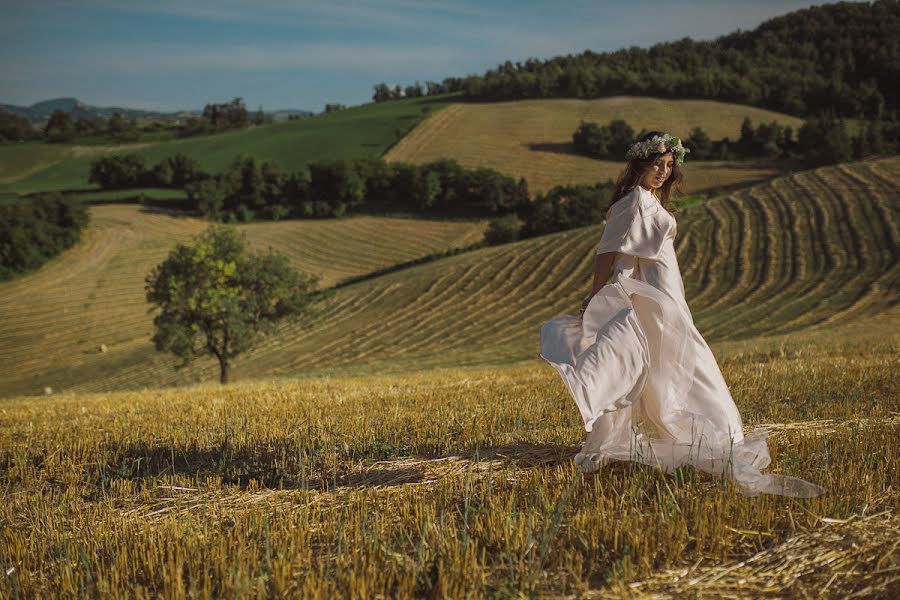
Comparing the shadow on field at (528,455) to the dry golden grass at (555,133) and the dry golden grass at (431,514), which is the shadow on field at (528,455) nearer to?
the dry golden grass at (431,514)

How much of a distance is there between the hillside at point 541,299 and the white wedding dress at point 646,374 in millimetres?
20207

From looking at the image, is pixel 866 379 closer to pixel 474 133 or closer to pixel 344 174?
pixel 344 174

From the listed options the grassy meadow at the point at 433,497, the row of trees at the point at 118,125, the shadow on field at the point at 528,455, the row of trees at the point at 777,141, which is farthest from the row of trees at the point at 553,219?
the row of trees at the point at 118,125

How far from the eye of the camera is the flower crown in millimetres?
6281

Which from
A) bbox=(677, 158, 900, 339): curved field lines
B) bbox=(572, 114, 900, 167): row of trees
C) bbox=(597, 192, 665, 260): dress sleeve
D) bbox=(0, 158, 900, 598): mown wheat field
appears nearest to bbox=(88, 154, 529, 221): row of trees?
bbox=(572, 114, 900, 167): row of trees

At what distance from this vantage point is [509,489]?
5223 mm

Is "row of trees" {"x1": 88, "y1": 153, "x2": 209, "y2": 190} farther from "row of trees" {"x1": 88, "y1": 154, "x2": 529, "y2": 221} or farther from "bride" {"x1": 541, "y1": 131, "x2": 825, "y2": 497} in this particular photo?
"bride" {"x1": 541, "y1": 131, "x2": 825, "y2": 497}

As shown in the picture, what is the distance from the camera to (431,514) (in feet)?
15.2

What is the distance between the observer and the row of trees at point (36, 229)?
58.5 metres

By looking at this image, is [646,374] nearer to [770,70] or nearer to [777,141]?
[777,141]

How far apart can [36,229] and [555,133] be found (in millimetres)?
57602

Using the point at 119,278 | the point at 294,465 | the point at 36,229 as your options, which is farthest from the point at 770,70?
the point at 294,465

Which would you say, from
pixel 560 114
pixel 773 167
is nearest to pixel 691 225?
pixel 773 167

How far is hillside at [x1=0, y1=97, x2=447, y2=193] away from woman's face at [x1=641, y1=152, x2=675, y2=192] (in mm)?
81914
